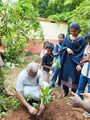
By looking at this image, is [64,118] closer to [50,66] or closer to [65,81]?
[65,81]

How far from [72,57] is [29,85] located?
121 cm

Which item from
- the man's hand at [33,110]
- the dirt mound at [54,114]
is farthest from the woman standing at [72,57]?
the man's hand at [33,110]

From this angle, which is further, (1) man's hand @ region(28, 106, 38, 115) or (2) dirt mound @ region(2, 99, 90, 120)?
(2) dirt mound @ region(2, 99, 90, 120)

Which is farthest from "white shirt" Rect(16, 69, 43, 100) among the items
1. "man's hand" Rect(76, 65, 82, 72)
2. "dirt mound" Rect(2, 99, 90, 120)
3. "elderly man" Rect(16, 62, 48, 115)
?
"man's hand" Rect(76, 65, 82, 72)

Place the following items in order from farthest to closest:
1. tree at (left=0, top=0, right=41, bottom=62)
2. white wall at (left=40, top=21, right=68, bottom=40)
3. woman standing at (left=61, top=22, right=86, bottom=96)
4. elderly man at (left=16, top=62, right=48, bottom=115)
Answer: white wall at (left=40, top=21, right=68, bottom=40) → tree at (left=0, top=0, right=41, bottom=62) → woman standing at (left=61, top=22, right=86, bottom=96) → elderly man at (left=16, top=62, right=48, bottom=115)

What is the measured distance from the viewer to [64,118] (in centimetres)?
604

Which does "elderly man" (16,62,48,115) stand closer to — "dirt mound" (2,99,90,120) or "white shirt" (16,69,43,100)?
"white shirt" (16,69,43,100)

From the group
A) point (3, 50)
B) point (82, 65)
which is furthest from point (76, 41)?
point (3, 50)

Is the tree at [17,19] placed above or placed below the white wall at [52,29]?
above

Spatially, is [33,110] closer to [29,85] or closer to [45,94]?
[45,94]

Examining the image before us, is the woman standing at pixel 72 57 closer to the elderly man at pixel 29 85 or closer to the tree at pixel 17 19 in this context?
the elderly man at pixel 29 85

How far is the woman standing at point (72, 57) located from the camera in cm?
673

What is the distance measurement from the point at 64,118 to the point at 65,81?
4.36 ft

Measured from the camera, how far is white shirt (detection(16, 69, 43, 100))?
6139 mm
